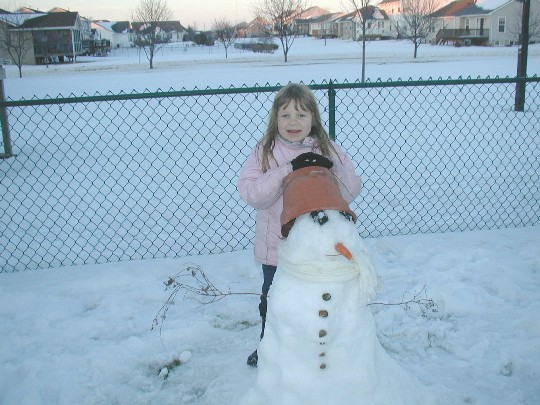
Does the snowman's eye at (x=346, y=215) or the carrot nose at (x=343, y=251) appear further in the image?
the snowman's eye at (x=346, y=215)

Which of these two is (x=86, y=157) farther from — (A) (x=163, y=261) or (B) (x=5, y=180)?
(A) (x=163, y=261)

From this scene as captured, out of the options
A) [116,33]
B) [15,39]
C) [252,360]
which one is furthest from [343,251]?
[116,33]

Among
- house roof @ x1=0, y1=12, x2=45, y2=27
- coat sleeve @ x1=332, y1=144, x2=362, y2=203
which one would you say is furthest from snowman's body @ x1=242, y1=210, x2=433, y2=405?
house roof @ x1=0, y1=12, x2=45, y2=27

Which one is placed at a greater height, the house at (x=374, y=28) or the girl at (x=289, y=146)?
the house at (x=374, y=28)

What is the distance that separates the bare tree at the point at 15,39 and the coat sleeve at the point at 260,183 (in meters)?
24.3

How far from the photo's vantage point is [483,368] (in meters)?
2.72

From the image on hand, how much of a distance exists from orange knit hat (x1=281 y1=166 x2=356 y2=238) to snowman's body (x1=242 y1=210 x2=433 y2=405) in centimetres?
4

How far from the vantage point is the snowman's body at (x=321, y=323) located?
5.66 feet

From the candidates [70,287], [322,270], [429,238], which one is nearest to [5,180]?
[70,287]

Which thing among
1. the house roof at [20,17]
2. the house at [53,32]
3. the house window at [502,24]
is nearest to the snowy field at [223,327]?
the house at [53,32]

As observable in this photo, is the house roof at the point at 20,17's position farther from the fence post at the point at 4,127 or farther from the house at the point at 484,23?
the fence post at the point at 4,127

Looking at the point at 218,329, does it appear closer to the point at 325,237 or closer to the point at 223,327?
the point at 223,327

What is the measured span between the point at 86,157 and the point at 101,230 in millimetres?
3073

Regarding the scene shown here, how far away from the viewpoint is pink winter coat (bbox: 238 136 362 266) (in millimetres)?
2119
